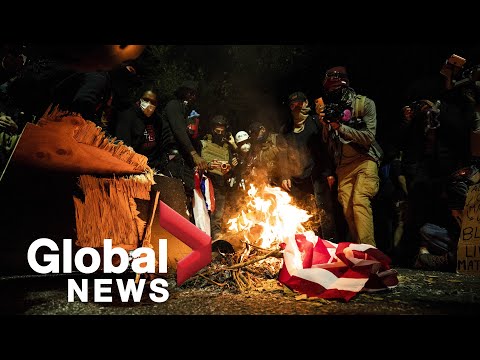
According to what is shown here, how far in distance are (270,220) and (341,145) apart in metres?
1.79

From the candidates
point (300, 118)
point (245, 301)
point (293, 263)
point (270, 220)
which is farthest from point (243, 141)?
point (245, 301)

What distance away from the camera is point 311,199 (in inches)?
265

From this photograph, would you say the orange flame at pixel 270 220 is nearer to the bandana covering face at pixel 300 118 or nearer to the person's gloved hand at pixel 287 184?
the person's gloved hand at pixel 287 184

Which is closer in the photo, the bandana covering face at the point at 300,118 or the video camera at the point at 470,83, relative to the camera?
the video camera at the point at 470,83

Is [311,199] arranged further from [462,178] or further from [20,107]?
[20,107]

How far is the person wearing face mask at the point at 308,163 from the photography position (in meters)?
6.53

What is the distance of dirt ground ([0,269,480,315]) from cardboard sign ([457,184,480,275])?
244 millimetres

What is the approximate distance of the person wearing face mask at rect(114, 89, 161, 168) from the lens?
592 centimetres

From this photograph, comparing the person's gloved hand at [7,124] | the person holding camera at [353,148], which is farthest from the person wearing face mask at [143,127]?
the person holding camera at [353,148]

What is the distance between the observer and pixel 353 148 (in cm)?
584

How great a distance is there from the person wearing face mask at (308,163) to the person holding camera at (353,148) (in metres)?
0.46
